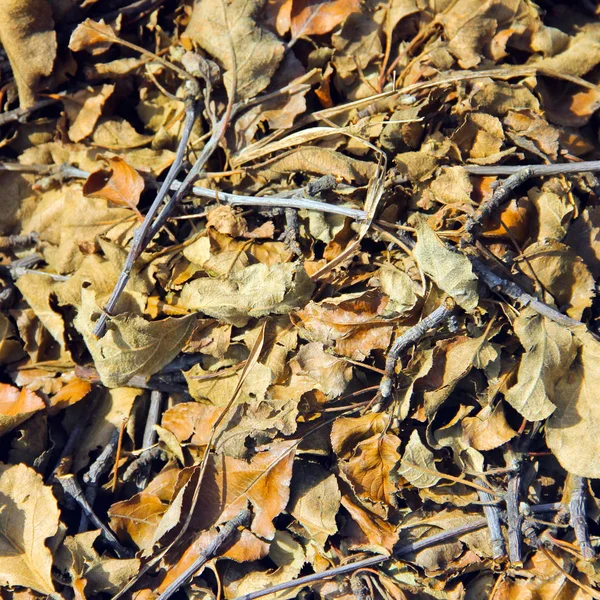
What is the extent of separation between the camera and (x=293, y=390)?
1.73 metres

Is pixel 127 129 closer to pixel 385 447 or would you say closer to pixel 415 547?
pixel 385 447

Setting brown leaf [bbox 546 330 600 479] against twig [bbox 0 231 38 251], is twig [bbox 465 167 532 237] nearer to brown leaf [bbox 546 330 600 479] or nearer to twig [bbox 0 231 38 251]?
brown leaf [bbox 546 330 600 479]

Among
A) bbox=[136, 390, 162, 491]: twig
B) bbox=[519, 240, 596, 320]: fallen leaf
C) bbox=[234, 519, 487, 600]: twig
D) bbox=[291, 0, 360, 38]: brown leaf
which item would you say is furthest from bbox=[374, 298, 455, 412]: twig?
bbox=[291, 0, 360, 38]: brown leaf

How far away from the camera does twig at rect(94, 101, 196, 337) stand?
1754 millimetres

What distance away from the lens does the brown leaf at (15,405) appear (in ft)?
5.99

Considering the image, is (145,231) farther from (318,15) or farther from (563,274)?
(563,274)

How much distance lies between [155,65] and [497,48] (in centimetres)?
→ 130

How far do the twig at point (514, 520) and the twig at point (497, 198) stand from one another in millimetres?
825

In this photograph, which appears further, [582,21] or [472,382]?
[582,21]

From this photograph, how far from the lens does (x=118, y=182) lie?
190cm

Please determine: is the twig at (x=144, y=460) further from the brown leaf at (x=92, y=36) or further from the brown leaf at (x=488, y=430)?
the brown leaf at (x=92, y=36)

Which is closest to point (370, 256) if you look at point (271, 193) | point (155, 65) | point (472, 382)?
point (271, 193)

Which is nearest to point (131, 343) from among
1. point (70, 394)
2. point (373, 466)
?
point (70, 394)

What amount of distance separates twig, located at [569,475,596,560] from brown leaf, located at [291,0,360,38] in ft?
5.93
